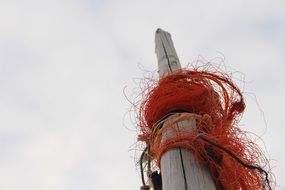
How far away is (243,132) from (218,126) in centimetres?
29

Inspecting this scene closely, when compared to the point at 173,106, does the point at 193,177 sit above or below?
below

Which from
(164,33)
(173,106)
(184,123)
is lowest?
(184,123)

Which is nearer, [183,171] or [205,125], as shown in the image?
[183,171]

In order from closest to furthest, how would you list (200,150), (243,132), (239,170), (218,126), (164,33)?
(200,150), (239,170), (218,126), (243,132), (164,33)

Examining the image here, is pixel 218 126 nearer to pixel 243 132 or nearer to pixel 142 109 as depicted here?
pixel 243 132

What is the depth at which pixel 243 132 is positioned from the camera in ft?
8.20

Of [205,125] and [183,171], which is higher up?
[205,125]

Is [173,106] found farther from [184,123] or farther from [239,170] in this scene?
[239,170]

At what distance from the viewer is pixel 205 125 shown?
2.19 metres

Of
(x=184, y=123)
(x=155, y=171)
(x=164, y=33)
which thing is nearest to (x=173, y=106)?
(x=184, y=123)

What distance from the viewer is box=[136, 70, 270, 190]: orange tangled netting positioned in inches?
78.9

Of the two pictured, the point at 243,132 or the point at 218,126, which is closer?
the point at 218,126

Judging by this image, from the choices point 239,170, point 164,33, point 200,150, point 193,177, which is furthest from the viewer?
point 164,33

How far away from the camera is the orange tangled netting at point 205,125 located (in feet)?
6.57
